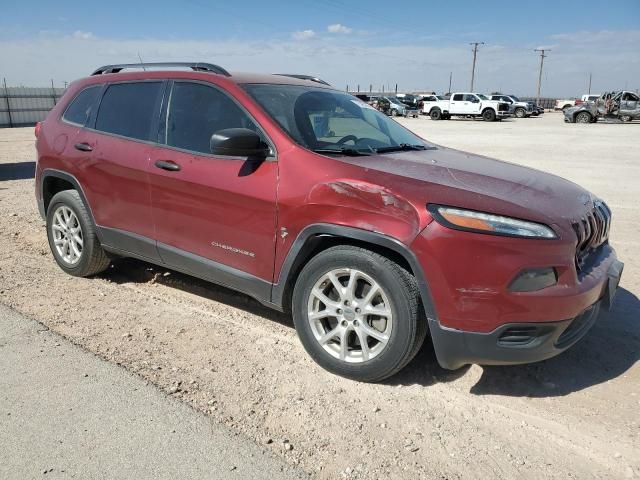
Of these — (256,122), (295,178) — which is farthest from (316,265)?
(256,122)

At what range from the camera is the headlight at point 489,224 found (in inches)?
109

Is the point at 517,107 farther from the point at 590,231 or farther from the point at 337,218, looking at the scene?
the point at 337,218

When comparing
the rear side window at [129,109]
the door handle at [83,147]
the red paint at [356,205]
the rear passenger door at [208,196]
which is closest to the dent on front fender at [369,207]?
the red paint at [356,205]

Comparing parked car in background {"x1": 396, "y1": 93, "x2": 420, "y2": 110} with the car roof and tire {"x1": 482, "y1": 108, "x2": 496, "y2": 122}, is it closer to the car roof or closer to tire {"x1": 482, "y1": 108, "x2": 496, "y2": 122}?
tire {"x1": 482, "y1": 108, "x2": 496, "y2": 122}

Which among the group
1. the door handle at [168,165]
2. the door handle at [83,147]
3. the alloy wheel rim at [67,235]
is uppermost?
the door handle at [83,147]

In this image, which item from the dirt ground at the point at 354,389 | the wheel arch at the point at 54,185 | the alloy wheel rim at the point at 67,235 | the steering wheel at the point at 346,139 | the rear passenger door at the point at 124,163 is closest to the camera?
the dirt ground at the point at 354,389

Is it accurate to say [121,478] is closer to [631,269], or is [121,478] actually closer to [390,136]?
[390,136]

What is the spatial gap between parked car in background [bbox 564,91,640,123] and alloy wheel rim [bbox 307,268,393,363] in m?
38.5

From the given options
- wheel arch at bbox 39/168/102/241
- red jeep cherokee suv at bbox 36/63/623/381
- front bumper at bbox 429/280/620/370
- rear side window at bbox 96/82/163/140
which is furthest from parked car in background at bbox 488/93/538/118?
front bumper at bbox 429/280/620/370

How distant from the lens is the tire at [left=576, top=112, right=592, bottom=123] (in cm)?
3659

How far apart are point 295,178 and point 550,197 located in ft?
4.81

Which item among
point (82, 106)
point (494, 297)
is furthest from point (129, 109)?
point (494, 297)

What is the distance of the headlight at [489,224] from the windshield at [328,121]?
938 millimetres

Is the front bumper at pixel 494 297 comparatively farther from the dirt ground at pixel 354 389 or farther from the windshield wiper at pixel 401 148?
the windshield wiper at pixel 401 148
